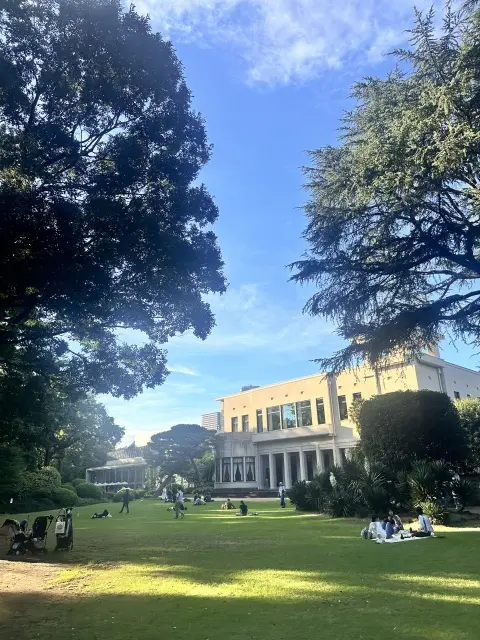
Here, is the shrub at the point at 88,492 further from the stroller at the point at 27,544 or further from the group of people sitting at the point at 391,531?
the group of people sitting at the point at 391,531

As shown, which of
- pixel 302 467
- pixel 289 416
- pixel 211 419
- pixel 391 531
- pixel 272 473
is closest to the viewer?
pixel 391 531

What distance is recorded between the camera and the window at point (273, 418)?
52656 millimetres

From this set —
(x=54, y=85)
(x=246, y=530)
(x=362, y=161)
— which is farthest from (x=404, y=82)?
(x=246, y=530)

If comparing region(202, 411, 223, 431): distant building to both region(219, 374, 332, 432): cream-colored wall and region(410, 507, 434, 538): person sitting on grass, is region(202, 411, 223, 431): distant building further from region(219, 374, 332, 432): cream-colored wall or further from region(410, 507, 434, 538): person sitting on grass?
region(410, 507, 434, 538): person sitting on grass

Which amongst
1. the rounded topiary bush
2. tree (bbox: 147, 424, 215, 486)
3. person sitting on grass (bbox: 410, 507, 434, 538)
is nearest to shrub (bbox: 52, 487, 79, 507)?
the rounded topiary bush

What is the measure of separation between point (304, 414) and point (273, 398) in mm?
4682

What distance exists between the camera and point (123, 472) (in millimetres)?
72688

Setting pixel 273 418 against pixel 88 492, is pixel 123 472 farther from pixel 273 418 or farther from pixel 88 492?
pixel 273 418

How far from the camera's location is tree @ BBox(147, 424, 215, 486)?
50625mm

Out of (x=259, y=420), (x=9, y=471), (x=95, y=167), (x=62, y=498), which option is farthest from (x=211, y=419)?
(x=95, y=167)

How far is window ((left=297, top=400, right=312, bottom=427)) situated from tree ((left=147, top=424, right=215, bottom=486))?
9548 millimetres

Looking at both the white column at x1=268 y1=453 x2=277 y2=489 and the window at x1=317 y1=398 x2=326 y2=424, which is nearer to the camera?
the window at x1=317 y1=398 x2=326 y2=424

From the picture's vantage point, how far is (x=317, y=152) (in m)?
17.3

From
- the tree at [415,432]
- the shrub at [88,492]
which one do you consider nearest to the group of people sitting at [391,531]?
the tree at [415,432]
